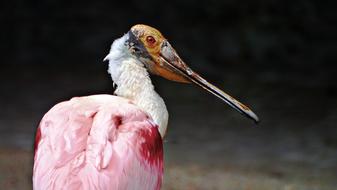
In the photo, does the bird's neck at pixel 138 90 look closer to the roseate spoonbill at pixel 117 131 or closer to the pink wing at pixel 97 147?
the roseate spoonbill at pixel 117 131

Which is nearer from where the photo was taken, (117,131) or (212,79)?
(117,131)

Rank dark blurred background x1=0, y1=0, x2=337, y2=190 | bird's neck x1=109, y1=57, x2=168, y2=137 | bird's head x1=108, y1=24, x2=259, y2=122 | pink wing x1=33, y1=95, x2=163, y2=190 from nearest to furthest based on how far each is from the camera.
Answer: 1. pink wing x1=33, y1=95, x2=163, y2=190
2. bird's neck x1=109, y1=57, x2=168, y2=137
3. bird's head x1=108, y1=24, x2=259, y2=122
4. dark blurred background x1=0, y1=0, x2=337, y2=190

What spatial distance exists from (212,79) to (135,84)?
5350 millimetres

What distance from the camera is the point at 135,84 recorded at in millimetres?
4320

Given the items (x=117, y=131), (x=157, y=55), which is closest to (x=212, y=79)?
(x=157, y=55)

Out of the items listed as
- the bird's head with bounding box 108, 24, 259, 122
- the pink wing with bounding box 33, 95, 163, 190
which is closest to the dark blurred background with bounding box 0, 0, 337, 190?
the bird's head with bounding box 108, 24, 259, 122

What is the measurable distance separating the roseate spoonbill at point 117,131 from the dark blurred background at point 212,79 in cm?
187

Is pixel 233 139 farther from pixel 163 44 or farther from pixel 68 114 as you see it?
pixel 68 114

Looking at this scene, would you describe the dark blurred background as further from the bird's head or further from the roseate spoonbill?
the roseate spoonbill

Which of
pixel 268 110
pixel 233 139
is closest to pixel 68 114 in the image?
pixel 233 139

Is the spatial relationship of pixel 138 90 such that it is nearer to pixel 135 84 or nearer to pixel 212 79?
pixel 135 84

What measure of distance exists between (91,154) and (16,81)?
6.24 metres

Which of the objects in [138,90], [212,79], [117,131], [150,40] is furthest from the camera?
[212,79]

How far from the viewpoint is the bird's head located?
175 inches
